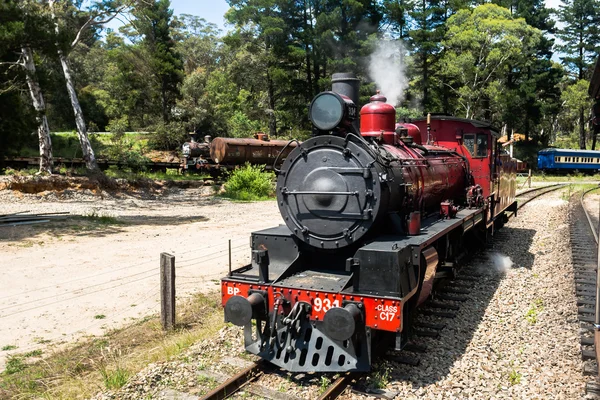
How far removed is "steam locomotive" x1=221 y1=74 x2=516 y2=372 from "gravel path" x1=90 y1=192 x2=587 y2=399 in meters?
0.37

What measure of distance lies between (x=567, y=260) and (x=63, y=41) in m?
15.9

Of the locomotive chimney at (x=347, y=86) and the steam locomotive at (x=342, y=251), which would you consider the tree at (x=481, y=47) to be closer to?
the steam locomotive at (x=342, y=251)

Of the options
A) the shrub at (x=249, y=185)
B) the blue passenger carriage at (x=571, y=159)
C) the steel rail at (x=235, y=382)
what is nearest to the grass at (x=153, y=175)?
the shrub at (x=249, y=185)

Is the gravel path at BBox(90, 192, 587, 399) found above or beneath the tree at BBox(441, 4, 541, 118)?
beneath

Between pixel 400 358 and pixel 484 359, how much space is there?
998 millimetres

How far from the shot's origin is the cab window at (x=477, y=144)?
10.3m

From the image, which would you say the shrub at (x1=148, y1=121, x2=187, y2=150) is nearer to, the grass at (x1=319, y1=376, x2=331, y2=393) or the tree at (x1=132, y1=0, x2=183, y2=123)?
the tree at (x1=132, y1=0, x2=183, y2=123)

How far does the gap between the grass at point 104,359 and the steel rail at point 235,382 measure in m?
1.00

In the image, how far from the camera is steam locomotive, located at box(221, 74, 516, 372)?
5.18m

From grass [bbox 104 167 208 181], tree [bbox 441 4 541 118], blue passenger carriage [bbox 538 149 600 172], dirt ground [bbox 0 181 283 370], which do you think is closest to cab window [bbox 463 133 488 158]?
dirt ground [bbox 0 181 283 370]

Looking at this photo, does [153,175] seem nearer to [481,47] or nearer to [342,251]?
[342,251]

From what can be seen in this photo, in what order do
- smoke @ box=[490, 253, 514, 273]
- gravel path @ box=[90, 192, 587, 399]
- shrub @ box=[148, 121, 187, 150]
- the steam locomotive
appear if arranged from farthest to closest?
shrub @ box=[148, 121, 187, 150] < smoke @ box=[490, 253, 514, 273] < the steam locomotive < gravel path @ box=[90, 192, 587, 399]

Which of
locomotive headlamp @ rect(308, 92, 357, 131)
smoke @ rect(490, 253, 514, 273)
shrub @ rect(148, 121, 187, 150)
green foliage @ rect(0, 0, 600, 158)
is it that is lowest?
smoke @ rect(490, 253, 514, 273)

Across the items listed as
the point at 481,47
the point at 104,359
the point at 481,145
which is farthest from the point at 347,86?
the point at 481,47
